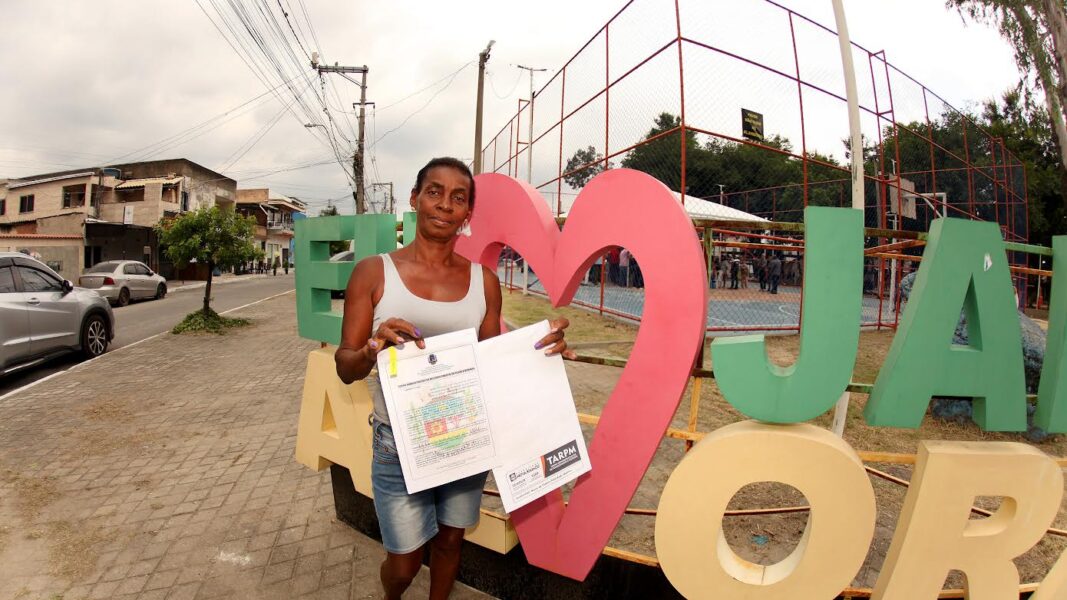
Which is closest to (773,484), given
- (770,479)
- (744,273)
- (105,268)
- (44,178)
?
(770,479)

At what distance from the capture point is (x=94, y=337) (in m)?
7.66

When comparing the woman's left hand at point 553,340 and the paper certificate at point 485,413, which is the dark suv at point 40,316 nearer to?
the paper certificate at point 485,413

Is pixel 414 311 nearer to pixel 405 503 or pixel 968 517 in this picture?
pixel 405 503

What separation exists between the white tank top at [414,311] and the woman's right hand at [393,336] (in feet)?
0.35

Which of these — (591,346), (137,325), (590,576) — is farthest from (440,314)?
(137,325)

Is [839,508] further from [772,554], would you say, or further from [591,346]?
[591,346]

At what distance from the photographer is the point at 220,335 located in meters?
9.87

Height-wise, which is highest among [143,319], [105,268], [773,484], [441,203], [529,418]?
[105,268]

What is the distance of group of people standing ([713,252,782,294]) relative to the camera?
39.8 ft

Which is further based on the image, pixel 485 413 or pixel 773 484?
pixel 773 484

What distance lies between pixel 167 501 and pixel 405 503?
8.69 ft

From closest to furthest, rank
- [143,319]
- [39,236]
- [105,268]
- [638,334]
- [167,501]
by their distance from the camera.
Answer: [638,334]
[167,501]
[143,319]
[105,268]
[39,236]

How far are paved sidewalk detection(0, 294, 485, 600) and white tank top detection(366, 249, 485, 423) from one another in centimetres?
146

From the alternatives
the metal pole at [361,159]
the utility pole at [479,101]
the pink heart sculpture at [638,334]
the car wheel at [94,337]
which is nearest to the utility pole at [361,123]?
the metal pole at [361,159]
